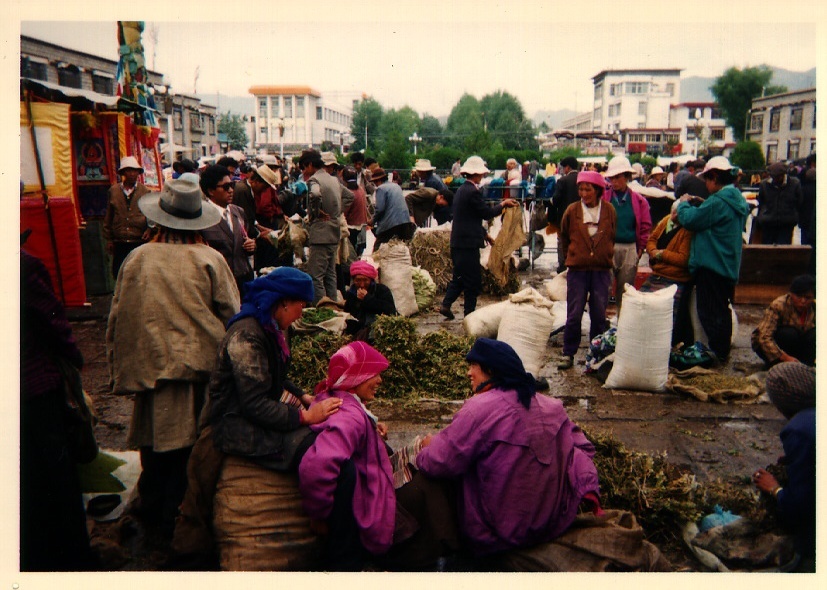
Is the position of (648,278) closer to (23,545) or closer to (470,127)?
(23,545)

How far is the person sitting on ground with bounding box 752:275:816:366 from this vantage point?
5.34 m

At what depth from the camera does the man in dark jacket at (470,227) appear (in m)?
7.35

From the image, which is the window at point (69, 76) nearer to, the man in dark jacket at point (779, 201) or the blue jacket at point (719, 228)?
the man in dark jacket at point (779, 201)

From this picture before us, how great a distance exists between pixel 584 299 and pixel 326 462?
12.6 ft

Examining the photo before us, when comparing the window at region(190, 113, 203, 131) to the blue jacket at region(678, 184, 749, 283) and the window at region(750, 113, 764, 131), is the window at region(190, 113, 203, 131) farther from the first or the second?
the blue jacket at region(678, 184, 749, 283)

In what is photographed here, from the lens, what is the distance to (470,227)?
7391 millimetres

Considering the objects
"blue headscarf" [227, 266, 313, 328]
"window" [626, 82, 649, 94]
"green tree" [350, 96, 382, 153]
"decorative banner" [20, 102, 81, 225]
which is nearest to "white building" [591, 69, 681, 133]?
"window" [626, 82, 649, 94]

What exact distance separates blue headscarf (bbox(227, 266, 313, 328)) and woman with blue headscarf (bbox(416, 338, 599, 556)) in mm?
832

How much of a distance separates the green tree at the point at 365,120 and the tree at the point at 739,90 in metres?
33.5

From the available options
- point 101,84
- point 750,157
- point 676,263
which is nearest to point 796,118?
point 750,157

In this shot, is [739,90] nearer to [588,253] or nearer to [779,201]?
[779,201]

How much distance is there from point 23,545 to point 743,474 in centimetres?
379

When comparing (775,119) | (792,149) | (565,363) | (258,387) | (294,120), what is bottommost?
(565,363)

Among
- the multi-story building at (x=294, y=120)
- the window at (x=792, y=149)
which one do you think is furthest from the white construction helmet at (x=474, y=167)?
the multi-story building at (x=294, y=120)
